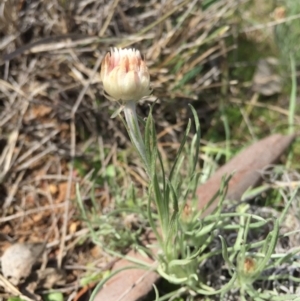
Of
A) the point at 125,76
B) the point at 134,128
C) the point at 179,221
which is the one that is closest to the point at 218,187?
the point at 179,221

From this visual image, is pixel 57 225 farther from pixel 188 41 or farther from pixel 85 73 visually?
pixel 188 41

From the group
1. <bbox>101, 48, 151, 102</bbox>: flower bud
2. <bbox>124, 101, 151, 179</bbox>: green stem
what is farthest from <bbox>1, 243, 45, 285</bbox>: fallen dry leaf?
<bbox>101, 48, 151, 102</bbox>: flower bud

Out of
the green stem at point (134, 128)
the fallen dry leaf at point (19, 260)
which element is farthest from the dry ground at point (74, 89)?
the green stem at point (134, 128)

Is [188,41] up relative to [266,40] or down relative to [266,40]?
up

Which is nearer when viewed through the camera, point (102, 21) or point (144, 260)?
→ point (144, 260)

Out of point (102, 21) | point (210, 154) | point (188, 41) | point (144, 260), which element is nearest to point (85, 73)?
point (102, 21)

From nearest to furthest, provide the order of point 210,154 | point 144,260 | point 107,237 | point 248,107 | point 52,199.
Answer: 1. point 144,260
2. point 107,237
3. point 52,199
4. point 210,154
5. point 248,107

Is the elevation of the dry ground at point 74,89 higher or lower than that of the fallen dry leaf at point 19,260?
higher

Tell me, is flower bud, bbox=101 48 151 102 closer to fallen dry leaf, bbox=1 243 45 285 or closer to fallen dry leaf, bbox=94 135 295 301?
fallen dry leaf, bbox=94 135 295 301

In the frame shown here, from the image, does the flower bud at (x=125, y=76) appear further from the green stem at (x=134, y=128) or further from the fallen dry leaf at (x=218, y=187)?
the fallen dry leaf at (x=218, y=187)
